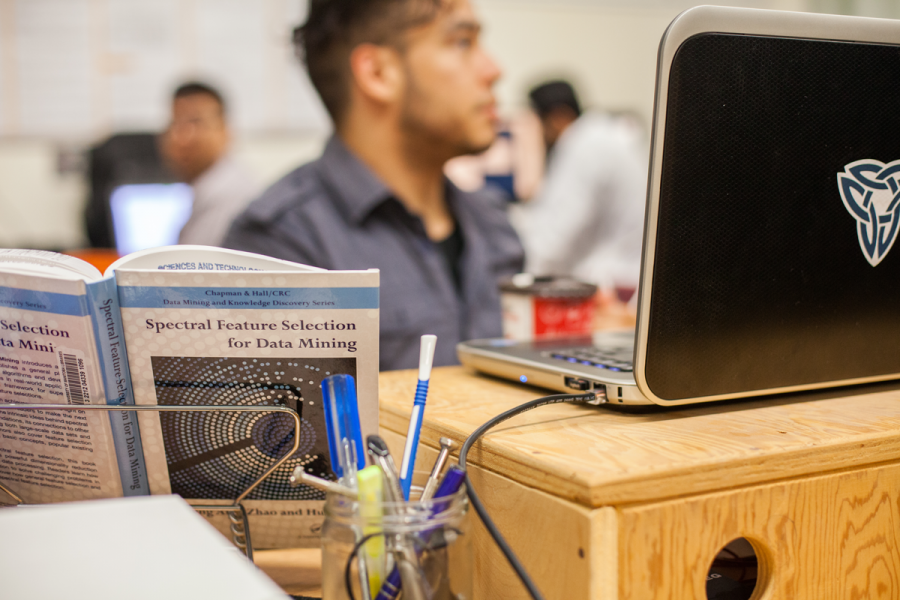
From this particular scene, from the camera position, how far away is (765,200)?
1.71 ft

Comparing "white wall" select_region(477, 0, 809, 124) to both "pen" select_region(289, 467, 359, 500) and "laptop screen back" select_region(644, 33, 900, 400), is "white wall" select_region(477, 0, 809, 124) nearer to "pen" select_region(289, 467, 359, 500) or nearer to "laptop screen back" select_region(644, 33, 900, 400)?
"laptop screen back" select_region(644, 33, 900, 400)

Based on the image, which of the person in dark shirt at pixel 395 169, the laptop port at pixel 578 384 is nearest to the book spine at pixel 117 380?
the laptop port at pixel 578 384

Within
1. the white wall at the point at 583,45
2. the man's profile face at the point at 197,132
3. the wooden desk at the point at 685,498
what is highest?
the white wall at the point at 583,45

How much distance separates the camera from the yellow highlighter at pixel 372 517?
0.42 metres

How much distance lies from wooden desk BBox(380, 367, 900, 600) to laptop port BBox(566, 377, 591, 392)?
2 cm

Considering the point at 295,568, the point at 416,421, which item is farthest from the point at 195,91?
the point at 416,421

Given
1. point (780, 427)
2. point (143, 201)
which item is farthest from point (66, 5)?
point (780, 427)

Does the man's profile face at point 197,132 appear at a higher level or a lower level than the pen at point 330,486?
higher

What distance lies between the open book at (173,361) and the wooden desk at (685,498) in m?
0.11

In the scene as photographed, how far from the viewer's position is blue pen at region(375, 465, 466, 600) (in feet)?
1.38

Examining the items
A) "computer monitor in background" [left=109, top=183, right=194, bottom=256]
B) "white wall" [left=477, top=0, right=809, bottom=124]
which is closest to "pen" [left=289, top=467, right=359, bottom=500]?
"computer monitor in background" [left=109, top=183, right=194, bottom=256]

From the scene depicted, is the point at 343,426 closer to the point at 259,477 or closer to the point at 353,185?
the point at 259,477

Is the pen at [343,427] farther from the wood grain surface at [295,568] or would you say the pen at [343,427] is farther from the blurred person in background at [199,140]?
the blurred person in background at [199,140]

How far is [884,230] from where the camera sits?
575mm
